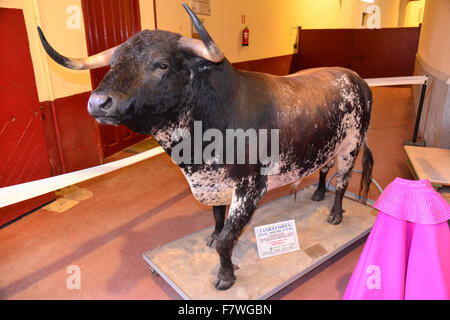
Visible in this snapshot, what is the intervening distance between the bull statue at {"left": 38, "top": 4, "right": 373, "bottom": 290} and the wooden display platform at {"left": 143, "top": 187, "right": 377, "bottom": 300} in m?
0.10

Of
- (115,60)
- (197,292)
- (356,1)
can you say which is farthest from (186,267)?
(356,1)

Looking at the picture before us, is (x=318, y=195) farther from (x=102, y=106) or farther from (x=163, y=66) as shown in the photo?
(x=102, y=106)

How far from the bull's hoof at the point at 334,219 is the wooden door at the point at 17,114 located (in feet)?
8.31

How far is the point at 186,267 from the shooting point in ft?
6.70

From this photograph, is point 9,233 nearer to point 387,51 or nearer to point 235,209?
point 235,209

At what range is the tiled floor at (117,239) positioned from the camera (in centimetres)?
208

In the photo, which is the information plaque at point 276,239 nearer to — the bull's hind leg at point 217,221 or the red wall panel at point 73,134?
the bull's hind leg at point 217,221

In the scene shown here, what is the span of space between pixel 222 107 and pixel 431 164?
2.30 m

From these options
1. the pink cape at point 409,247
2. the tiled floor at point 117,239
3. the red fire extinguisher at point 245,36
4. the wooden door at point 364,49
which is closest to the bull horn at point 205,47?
the pink cape at point 409,247

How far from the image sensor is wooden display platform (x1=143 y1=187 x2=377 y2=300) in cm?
188

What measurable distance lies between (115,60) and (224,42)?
5148mm

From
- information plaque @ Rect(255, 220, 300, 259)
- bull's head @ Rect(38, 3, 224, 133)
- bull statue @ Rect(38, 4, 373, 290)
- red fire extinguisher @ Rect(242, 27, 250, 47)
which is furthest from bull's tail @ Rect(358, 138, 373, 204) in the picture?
red fire extinguisher @ Rect(242, 27, 250, 47)

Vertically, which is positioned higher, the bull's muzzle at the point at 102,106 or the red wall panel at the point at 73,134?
Answer: the bull's muzzle at the point at 102,106

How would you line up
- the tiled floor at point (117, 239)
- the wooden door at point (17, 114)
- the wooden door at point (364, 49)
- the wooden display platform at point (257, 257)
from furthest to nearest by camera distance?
1. the wooden door at point (364, 49)
2. the wooden door at point (17, 114)
3. the tiled floor at point (117, 239)
4. the wooden display platform at point (257, 257)
